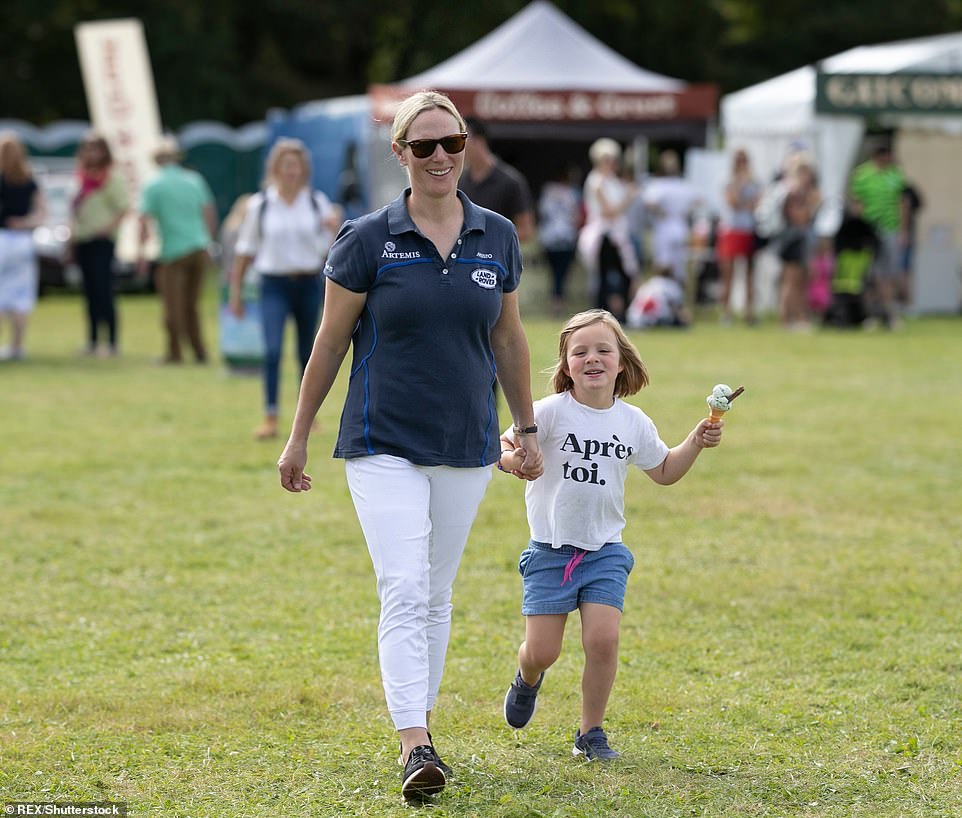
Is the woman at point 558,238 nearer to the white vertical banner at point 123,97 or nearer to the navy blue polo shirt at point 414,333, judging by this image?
the white vertical banner at point 123,97

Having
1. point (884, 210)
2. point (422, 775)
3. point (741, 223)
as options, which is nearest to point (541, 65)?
point (741, 223)

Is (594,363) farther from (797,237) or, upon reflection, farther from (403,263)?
(797,237)

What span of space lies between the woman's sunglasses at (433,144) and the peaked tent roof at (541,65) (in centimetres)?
1864

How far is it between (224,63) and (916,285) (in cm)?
2262

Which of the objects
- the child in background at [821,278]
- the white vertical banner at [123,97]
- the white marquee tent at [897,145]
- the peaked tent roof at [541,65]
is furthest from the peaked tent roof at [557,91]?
the white vertical banner at [123,97]

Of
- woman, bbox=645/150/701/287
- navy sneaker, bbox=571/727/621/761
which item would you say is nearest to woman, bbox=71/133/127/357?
woman, bbox=645/150/701/287

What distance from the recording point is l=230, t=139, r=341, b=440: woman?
10500 mm

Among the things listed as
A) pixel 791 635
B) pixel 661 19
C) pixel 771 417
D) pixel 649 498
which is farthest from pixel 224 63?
Result: pixel 791 635

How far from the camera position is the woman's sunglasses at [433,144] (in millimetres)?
4398

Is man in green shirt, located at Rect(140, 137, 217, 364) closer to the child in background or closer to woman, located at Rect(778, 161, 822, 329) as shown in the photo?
woman, located at Rect(778, 161, 822, 329)

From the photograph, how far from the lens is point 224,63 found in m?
40.1

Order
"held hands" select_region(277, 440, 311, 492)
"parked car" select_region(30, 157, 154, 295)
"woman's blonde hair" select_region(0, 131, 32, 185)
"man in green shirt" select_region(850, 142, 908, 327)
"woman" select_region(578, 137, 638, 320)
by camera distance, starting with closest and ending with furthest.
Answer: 1. "held hands" select_region(277, 440, 311, 492)
2. "woman's blonde hair" select_region(0, 131, 32, 185)
3. "woman" select_region(578, 137, 638, 320)
4. "man in green shirt" select_region(850, 142, 908, 327)
5. "parked car" select_region(30, 157, 154, 295)

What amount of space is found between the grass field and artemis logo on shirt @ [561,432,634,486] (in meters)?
0.86

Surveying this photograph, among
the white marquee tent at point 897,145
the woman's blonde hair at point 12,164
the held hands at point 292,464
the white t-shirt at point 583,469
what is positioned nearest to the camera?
the held hands at point 292,464
